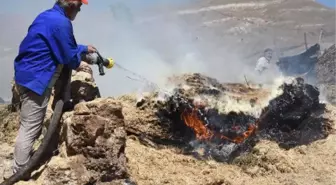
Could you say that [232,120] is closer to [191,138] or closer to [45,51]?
[191,138]

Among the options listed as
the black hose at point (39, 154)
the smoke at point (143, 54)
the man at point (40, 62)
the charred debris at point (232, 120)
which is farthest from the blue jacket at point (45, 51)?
the smoke at point (143, 54)

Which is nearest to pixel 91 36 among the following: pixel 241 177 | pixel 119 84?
pixel 119 84

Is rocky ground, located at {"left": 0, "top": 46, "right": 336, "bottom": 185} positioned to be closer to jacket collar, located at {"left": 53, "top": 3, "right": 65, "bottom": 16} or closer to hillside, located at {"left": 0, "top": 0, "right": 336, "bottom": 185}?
hillside, located at {"left": 0, "top": 0, "right": 336, "bottom": 185}

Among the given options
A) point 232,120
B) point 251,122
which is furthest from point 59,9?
point 251,122

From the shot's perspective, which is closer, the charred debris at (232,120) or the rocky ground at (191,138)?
the rocky ground at (191,138)

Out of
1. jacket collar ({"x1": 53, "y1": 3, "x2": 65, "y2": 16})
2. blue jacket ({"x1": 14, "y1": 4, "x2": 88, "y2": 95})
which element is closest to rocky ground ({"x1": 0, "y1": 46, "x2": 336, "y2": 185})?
blue jacket ({"x1": 14, "y1": 4, "x2": 88, "y2": 95})

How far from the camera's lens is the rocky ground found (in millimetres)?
4145

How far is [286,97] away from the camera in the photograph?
6969 millimetres

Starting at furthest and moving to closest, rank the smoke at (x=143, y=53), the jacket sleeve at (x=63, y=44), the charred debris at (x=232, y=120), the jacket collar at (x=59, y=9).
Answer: the smoke at (x=143, y=53) → the charred debris at (x=232, y=120) → the jacket collar at (x=59, y=9) → the jacket sleeve at (x=63, y=44)

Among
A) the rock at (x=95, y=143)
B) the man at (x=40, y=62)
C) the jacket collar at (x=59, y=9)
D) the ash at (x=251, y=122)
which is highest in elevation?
the jacket collar at (x=59, y=9)

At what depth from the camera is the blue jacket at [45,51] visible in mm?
4059

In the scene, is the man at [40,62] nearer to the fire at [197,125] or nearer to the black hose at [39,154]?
the black hose at [39,154]

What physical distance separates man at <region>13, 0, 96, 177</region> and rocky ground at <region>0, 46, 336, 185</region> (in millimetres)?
267

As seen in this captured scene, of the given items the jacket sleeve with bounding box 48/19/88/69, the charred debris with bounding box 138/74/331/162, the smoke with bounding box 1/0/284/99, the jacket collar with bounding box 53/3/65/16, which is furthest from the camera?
the smoke with bounding box 1/0/284/99
